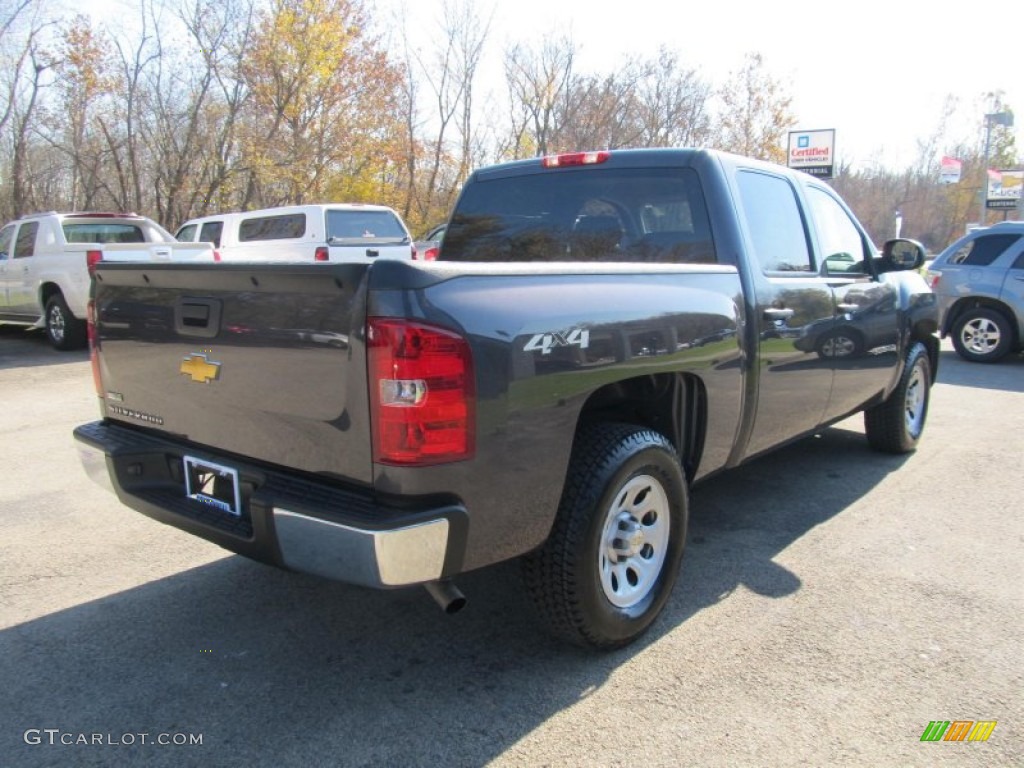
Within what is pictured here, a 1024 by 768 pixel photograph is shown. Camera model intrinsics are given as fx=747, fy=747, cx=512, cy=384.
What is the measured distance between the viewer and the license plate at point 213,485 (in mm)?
2557

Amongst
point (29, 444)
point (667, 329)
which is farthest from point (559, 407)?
point (29, 444)

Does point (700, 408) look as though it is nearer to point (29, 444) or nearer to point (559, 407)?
point (559, 407)

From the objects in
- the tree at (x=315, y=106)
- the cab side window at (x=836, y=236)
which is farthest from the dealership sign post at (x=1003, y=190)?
the cab side window at (x=836, y=236)

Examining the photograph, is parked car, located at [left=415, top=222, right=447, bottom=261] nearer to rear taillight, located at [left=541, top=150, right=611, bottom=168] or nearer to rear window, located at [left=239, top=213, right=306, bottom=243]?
rear taillight, located at [left=541, top=150, right=611, bottom=168]

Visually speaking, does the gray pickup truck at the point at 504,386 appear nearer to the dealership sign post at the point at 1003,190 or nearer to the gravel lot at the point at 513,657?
the gravel lot at the point at 513,657

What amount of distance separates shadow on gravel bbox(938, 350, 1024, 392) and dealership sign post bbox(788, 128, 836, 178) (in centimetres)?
1391

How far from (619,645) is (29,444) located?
521 cm

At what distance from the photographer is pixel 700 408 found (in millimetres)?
3273

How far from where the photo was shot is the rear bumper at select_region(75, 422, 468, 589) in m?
2.10

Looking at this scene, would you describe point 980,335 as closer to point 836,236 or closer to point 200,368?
point 836,236

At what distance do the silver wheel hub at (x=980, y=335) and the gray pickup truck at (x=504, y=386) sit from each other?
7.82 meters

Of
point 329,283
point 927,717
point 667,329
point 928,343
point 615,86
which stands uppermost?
point 615,86

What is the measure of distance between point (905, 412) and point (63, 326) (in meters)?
10.8

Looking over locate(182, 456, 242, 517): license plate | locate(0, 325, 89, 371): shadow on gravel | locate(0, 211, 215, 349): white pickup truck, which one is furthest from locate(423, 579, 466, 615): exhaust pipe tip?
locate(0, 325, 89, 371): shadow on gravel
